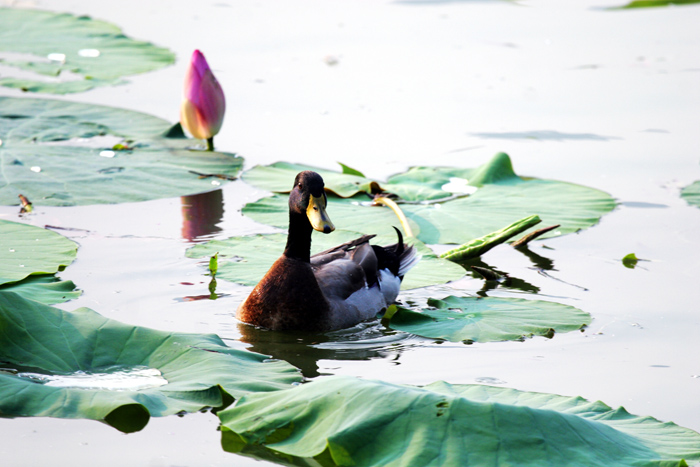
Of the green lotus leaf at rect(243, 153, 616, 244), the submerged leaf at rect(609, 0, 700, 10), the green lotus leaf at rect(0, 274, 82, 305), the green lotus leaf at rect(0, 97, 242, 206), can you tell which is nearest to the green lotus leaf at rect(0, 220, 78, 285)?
the green lotus leaf at rect(0, 274, 82, 305)

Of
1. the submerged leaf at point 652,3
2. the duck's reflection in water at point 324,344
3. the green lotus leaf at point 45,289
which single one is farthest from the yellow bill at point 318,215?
the submerged leaf at point 652,3

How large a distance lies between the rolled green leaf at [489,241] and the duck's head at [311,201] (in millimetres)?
1249

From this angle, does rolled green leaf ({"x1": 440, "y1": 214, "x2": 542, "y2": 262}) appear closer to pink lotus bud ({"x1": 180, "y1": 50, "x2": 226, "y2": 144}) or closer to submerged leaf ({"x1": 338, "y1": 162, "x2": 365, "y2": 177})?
submerged leaf ({"x1": 338, "y1": 162, "x2": 365, "y2": 177})

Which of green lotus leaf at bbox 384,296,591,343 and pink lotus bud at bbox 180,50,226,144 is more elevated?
pink lotus bud at bbox 180,50,226,144

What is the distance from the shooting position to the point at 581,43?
1268 cm

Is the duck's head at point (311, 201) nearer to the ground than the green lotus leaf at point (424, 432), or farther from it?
farther from it

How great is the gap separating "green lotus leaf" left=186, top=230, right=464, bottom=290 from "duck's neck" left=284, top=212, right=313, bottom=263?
40 centimetres

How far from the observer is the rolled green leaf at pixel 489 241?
19.6ft

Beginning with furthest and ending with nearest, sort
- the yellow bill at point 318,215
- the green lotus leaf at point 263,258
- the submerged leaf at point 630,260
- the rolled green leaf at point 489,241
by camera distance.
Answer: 1. the submerged leaf at point 630,260
2. the rolled green leaf at point 489,241
3. the green lotus leaf at point 263,258
4. the yellow bill at point 318,215

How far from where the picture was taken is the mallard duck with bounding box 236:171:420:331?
5.14 meters

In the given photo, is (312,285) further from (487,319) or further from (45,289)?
(45,289)

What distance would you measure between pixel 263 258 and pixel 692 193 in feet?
11.5

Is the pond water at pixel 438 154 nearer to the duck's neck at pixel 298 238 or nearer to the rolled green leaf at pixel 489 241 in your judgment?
the rolled green leaf at pixel 489 241

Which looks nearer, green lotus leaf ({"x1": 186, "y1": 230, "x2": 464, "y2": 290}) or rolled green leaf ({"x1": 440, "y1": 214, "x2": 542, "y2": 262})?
green lotus leaf ({"x1": 186, "y1": 230, "x2": 464, "y2": 290})
